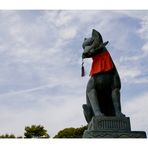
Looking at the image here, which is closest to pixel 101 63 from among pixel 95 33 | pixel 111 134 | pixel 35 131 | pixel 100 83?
pixel 100 83

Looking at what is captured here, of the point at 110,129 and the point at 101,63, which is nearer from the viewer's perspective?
the point at 110,129

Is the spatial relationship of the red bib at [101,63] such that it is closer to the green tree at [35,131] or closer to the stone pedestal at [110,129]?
the stone pedestal at [110,129]

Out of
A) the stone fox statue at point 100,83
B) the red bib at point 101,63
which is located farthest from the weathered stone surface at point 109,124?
the red bib at point 101,63

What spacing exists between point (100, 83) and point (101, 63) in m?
0.35

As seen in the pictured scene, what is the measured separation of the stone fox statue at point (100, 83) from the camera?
6477 mm

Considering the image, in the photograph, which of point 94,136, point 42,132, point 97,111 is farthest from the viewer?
point 42,132

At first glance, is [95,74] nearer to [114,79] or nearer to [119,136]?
[114,79]

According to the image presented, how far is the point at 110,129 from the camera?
6.02 metres

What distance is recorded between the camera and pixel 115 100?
6.45 m

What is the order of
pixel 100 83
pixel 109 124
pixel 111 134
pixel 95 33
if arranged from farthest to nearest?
pixel 95 33, pixel 100 83, pixel 109 124, pixel 111 134

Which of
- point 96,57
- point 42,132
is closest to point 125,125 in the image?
point 96,57

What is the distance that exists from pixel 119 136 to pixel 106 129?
9.3 inches

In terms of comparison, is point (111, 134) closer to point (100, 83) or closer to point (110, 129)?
point (110, 129)

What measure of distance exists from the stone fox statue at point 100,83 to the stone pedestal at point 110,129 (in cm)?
25
